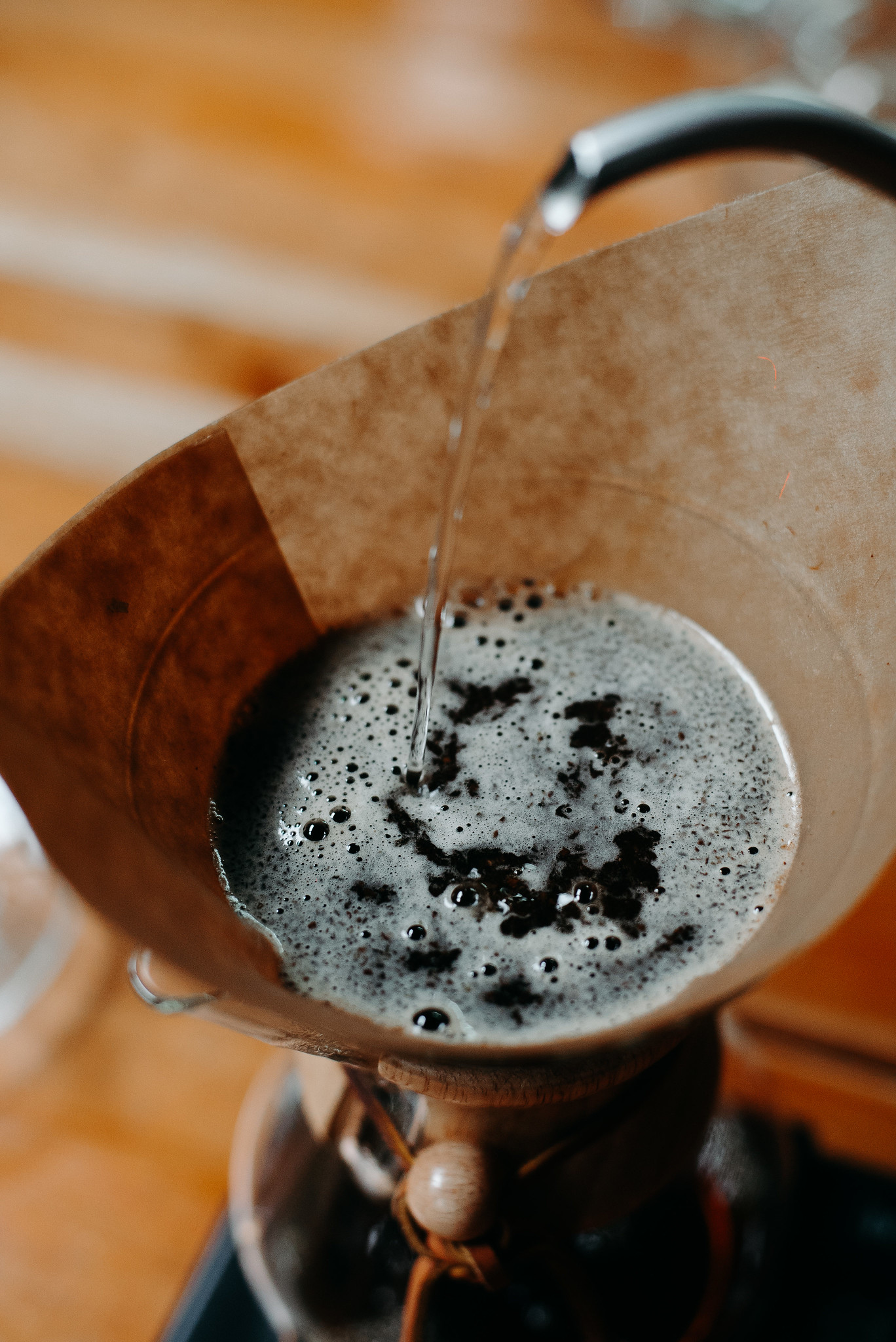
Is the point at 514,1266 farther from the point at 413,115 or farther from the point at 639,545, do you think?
the point at 413,115

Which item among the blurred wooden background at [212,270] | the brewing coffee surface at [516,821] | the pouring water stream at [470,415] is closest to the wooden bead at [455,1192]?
the brewing coffee surface at [516,821]

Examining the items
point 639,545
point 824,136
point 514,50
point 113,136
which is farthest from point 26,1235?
point 514,50

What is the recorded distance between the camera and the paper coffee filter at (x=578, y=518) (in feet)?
1.56

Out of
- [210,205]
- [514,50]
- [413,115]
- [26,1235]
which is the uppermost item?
[514,50]

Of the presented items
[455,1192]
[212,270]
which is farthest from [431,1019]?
[212,270]

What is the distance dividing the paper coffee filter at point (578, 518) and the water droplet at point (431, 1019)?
0.11 ft

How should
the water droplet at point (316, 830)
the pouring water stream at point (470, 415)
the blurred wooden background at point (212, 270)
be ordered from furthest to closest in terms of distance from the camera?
the blurred wooden background at point (212, 270)
the water droplet at point (316, 830)
the pouring water stream at point (470, 415)

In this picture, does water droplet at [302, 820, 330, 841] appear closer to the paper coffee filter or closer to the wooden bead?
the paper coffee filter

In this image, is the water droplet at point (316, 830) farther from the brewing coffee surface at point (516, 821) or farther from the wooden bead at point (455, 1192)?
the wooden bead at point (455, 1192)

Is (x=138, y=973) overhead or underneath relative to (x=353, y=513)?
underneath

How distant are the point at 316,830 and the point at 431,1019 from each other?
0.12 metres

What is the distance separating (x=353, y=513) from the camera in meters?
0.62

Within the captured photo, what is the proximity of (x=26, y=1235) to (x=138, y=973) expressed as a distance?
47 cm

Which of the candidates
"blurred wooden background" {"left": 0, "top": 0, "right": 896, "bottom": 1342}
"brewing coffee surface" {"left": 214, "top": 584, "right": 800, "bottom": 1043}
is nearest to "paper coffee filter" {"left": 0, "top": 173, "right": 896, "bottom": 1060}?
"brewing coffee surface" {"left": 214, "top": 584, "right": 800, "bottom": 1043}
